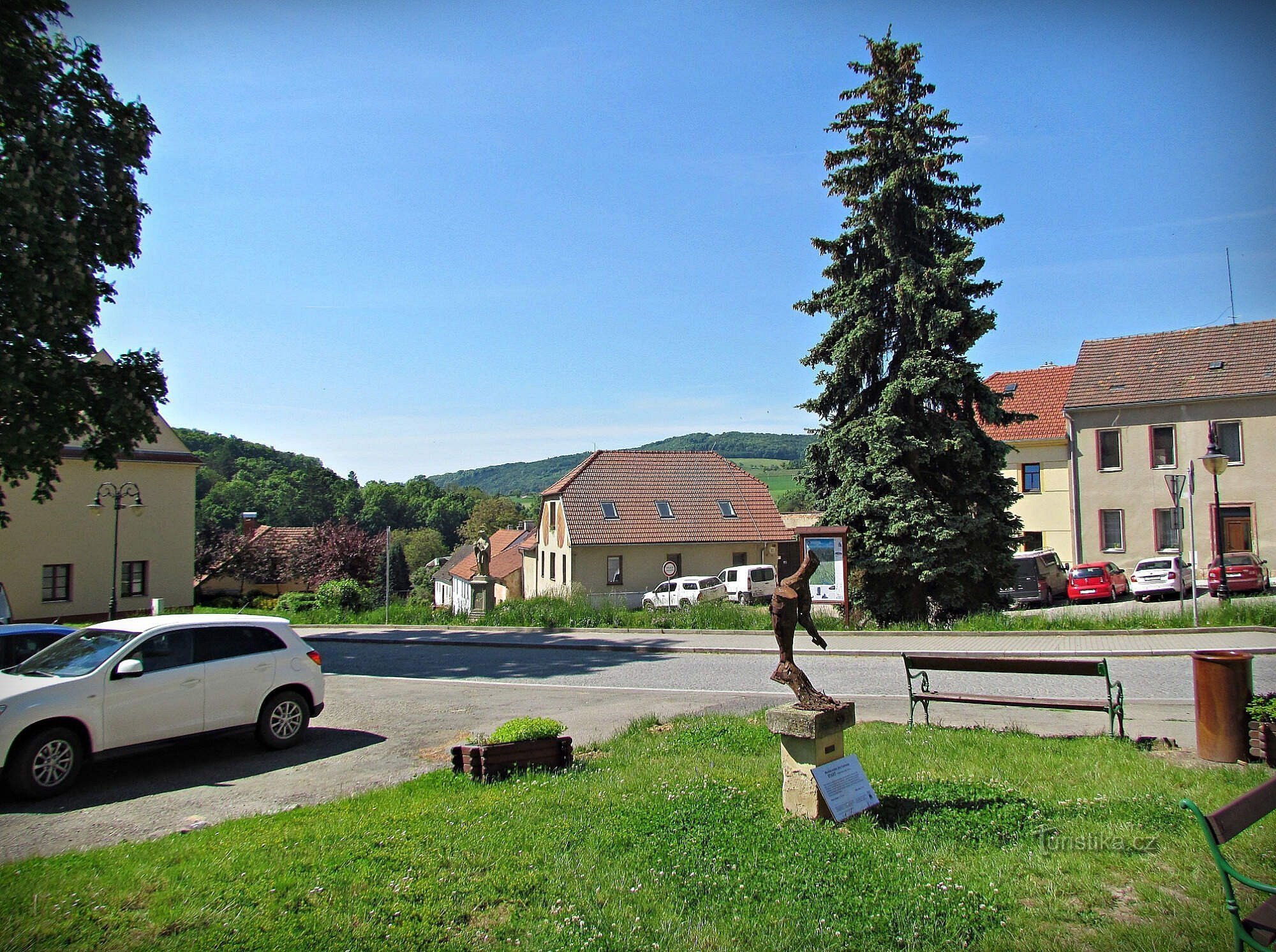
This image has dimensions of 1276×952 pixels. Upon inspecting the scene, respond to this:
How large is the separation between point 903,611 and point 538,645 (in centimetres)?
980

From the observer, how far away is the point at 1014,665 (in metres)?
9.66

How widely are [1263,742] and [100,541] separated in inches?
1478

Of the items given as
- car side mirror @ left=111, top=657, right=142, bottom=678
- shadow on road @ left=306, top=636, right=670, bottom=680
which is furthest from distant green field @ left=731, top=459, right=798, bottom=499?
car side mirror @ left=111, top=657, right=142, bottom=678

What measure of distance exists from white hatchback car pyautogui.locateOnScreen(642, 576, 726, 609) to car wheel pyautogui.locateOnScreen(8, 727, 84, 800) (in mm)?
28535

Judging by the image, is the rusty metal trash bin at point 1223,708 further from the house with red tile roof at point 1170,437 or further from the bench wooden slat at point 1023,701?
the house with red tile roof at point 1170,437

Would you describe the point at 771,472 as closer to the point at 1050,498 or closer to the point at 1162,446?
the point at 1050,498

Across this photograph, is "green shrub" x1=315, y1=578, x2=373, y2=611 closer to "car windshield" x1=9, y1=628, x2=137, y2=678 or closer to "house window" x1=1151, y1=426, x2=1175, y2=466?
"car windshield" x1=9, y1=628, x2=137, y2=678

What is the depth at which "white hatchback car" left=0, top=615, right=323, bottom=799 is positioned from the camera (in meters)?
8.43

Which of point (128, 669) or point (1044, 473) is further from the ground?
point (1044, 473)

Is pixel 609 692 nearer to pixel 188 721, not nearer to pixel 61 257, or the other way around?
pixel 188 721

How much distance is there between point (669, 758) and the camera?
28.2 feet

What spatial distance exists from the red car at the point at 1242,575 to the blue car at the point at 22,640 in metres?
31.0

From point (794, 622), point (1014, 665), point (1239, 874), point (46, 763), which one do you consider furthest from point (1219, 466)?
point (46, 763)

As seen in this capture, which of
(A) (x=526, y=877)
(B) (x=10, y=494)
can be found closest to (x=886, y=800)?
(A) (x=526, y=877)
